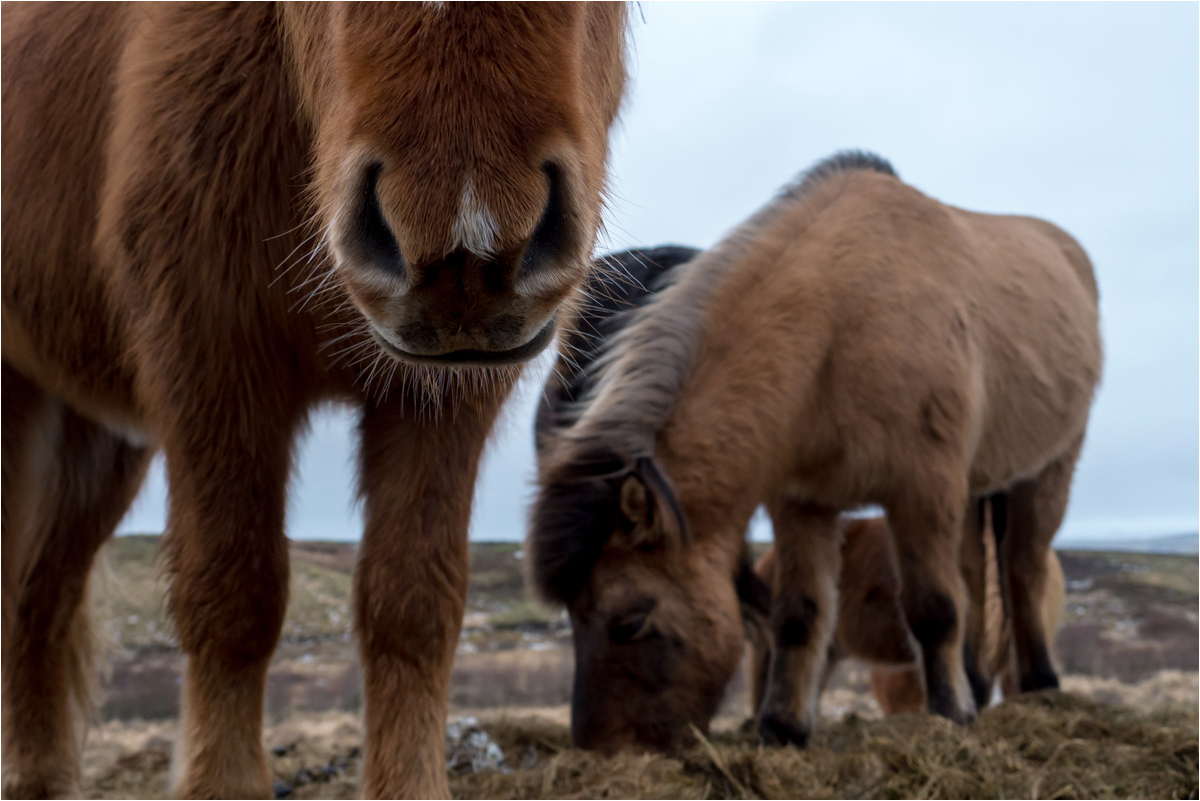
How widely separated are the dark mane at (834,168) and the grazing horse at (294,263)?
9.73 ft

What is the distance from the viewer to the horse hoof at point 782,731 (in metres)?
4.09

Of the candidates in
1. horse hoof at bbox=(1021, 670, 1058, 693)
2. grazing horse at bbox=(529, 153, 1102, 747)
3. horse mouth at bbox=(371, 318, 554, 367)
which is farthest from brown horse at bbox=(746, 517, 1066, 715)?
horse mouth at bbox=(371, 318, 554, 367)

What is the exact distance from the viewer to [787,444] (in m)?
3.91

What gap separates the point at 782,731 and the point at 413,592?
8.78 feet

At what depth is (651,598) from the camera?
11.6 feet

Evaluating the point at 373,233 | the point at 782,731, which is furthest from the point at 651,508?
the point at 373,233

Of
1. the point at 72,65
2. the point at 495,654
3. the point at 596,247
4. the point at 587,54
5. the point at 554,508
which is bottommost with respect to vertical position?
the point at 495,654

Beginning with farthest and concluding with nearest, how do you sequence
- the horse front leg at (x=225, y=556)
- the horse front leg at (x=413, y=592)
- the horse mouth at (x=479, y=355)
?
the horse front leg at (x=413, y=592), the horse front leg at (x=225, y=556), the horse mouth at (x=479, y=355)

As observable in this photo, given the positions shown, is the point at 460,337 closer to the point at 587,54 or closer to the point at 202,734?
the point at 587,54

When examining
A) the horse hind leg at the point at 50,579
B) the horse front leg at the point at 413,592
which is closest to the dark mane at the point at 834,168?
the horse front leg at the point at 413,592

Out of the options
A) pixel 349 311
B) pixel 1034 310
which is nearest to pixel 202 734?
pixel 349 311

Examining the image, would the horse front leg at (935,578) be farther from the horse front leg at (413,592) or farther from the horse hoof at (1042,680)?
the horse front leg at (413,592)

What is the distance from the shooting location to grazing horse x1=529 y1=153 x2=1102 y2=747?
11.7 ft

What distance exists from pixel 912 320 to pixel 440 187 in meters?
3.48
